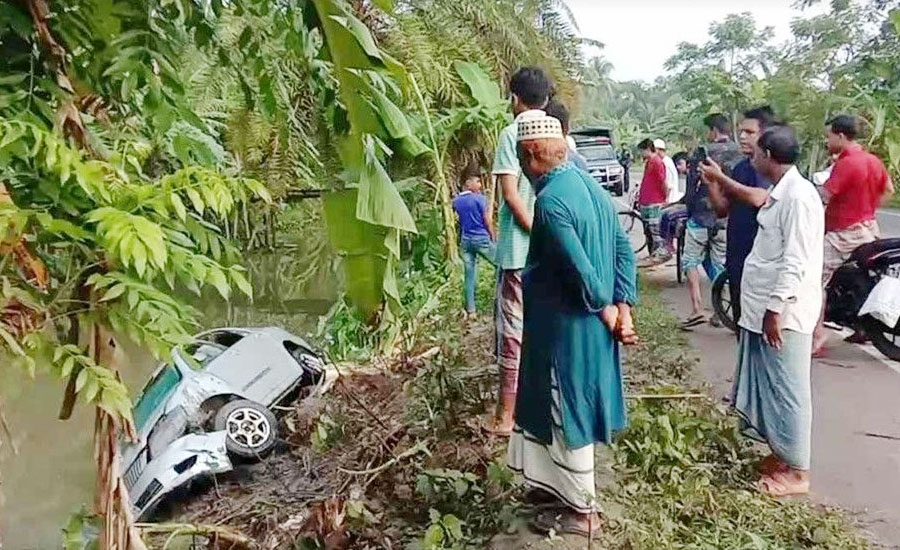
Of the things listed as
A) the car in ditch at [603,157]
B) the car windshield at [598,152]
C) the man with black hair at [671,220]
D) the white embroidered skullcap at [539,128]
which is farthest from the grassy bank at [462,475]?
the car windshield at [598,152]

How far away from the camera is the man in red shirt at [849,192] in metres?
6.21

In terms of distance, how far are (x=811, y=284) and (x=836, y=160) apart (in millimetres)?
2800

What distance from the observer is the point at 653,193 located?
407 inches

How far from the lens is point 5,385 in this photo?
9.75 ft

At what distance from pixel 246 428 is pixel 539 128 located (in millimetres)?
3883

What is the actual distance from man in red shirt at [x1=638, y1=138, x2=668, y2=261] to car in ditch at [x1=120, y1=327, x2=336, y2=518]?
434 centimetres

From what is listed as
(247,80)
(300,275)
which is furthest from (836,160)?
(300,275)

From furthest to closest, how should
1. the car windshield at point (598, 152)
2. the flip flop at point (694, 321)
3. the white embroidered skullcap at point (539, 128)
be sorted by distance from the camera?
1. the car windshield at point (598, 152)
2. the flip flop at point (694, 321)
3. the white embroidered skullcap at point (539, 128)

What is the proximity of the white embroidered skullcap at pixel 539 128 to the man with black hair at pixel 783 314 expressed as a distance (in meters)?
1.11

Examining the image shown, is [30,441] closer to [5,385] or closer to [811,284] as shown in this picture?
[5,385]

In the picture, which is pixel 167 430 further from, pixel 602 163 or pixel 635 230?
pixel 602 163

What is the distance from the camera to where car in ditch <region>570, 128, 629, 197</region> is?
65.0 ft

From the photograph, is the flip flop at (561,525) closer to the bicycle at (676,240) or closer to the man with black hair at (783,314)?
the man with black hair at (783,314)

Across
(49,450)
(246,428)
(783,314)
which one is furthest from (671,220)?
(49,450)
